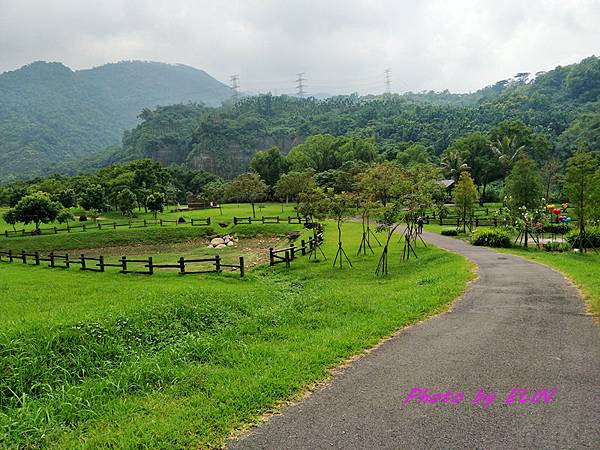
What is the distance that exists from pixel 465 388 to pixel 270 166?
8292 cm

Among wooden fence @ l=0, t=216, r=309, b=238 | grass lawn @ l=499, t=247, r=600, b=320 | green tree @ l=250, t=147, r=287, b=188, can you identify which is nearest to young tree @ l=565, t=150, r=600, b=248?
grass lawn @ l=499, t=247, r=600, b=320

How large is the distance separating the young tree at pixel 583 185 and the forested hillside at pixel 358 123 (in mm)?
74694

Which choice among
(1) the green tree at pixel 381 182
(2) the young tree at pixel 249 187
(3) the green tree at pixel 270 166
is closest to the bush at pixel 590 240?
(1) the green tree at pixel 381 182

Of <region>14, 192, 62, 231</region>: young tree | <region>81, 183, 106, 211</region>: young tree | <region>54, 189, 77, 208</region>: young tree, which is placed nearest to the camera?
<region>14, 192, 62, 231</region>: young tree

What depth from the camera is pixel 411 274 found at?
1823 cm

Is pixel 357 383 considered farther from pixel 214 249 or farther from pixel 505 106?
pixel 505 106

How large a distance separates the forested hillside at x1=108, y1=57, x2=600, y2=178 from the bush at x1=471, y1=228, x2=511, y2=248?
7281cm

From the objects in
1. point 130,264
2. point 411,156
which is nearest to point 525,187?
point 130,264

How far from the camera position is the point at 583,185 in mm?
22531

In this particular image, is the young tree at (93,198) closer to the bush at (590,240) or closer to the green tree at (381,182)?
the green tree at (381,182)

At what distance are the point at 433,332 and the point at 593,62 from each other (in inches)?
7534

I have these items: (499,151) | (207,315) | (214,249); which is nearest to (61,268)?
(214,249)

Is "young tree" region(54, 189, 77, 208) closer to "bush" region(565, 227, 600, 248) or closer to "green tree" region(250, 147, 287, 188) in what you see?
"green tree" region(250, 147, 287, 188)

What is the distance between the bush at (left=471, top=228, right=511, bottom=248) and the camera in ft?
85.7
